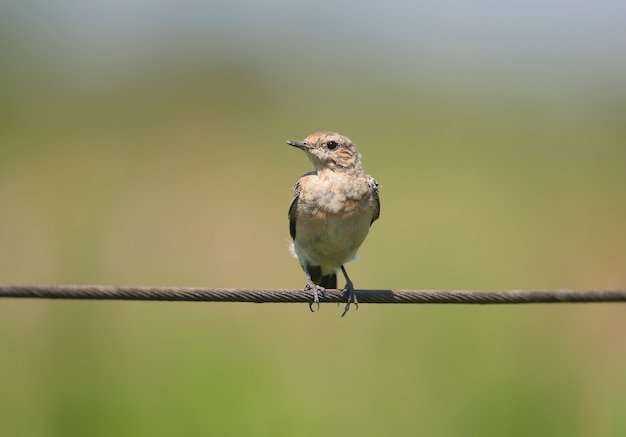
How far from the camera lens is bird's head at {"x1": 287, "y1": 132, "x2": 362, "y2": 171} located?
6.07m

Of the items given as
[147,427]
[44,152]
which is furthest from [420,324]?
[44,152]

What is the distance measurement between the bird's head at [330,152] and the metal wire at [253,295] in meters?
2.52

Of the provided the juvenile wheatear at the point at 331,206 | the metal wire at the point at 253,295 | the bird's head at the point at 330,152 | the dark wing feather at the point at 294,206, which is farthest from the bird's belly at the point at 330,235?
the metal wire at the point at 253,295

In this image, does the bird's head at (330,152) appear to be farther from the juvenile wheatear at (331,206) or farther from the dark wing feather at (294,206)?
the dark wing feather at (294,206)

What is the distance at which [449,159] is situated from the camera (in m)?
14.2

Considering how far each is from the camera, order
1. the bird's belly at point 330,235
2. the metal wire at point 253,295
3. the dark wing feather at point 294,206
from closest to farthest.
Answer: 1. the metal wire at point 253,295
2. the bird's belly at point 330,235
3. the dark wing feather at point 294,206

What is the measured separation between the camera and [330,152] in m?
6.10

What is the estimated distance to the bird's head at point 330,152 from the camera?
6.07 m

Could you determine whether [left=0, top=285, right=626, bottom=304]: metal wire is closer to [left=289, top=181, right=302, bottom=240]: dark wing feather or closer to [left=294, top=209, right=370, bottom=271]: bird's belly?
[left=294, top=209, right=370, bottom=271]: bird's belly

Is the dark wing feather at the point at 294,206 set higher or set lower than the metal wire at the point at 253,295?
higher

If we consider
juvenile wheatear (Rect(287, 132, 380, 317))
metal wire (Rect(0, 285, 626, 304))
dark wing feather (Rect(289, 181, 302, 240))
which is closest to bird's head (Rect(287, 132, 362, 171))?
juvenile wheatear (Rect(287, 132, 380, 317))

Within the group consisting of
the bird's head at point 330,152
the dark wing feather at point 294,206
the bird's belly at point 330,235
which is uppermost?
the bird's head at point 330,152

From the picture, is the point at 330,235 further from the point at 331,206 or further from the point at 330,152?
the point at 330,152

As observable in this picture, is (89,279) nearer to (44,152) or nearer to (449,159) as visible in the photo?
(44,152)
